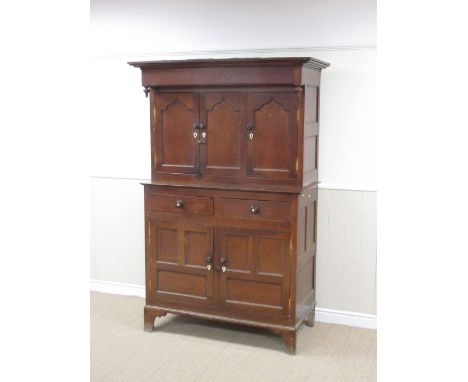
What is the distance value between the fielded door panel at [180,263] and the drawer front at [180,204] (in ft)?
0.29

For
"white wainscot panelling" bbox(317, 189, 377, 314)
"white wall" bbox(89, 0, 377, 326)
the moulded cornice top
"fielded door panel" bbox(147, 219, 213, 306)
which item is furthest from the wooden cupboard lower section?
the moulded cornice top

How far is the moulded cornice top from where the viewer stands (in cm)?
307

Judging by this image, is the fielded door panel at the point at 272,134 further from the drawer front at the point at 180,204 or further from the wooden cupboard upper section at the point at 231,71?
the drawer front at the point at 180,204

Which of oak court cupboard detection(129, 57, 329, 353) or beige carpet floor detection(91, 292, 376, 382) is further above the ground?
oak court cupboard detection(129, 57, 329, 353)

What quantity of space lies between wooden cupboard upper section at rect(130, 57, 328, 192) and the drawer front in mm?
89

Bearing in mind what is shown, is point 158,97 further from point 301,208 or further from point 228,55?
point 301,208

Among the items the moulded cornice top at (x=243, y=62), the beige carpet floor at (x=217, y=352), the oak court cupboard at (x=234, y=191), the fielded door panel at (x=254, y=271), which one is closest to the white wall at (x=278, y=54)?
the oak court cupboard at (x=234, y=191)

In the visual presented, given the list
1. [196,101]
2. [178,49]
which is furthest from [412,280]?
[178,49]

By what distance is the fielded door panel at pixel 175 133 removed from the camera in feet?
11.3

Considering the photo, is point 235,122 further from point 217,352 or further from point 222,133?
point 217,352

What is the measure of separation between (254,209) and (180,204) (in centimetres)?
49

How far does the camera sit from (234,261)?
3.34 metres

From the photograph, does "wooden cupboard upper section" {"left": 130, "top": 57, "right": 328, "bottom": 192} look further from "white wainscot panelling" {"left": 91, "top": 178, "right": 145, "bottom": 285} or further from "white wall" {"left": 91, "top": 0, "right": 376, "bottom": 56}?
"white wainscot panelling" {"left": 91, "top": 178, "right": 145, "bottom": 285}

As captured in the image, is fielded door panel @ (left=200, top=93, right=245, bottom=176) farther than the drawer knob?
Yes
